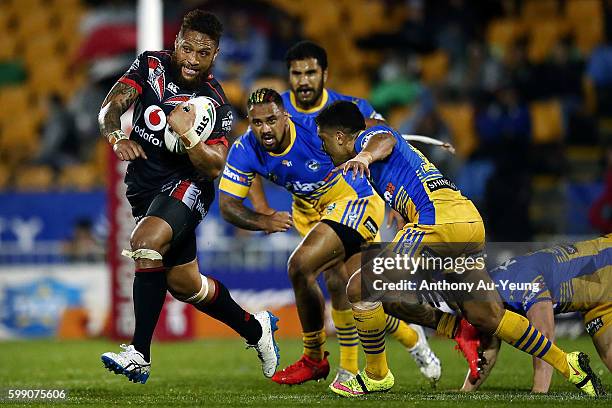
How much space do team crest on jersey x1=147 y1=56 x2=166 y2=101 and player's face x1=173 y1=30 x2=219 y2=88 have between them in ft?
0.42

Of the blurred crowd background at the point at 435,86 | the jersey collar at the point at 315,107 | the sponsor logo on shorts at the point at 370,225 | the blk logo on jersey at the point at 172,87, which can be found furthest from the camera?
the blurred crowd background at the point at 435,86

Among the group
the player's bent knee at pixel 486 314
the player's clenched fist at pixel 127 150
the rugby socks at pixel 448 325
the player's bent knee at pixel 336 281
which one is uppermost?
the player's clenched fist at pixel 127 150

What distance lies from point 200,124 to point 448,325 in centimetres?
241

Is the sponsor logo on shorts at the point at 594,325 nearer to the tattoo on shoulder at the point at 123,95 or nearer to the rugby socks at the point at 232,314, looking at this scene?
the rugby socks at the point at 232,314

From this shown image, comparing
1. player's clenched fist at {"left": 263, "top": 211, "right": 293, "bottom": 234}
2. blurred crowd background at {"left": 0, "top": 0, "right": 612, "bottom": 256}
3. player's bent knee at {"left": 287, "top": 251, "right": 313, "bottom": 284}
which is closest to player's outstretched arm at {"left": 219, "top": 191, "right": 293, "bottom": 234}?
player's clenched fist at {"left": 263, "top": 211, "right": 293, "bottom": 234}

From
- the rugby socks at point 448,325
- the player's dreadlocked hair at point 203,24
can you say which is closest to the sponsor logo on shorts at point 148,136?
the player's dreadlocked hair at point 203,24

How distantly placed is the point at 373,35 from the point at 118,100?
10616 mm

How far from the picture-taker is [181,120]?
23.9 ft

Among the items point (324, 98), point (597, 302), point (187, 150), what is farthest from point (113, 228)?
point (597, 302)

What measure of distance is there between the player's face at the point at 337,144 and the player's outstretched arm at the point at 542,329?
5.57 feet

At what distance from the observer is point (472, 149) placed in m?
16.2

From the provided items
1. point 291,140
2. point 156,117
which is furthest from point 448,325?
point 156,117

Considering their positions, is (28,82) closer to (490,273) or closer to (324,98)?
(324,98)

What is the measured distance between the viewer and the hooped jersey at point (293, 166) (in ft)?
27.6
